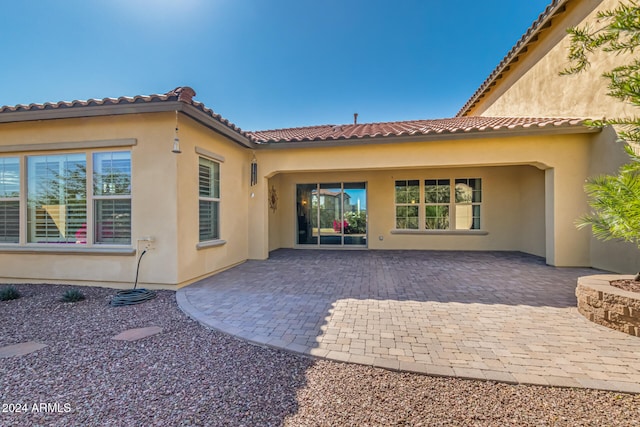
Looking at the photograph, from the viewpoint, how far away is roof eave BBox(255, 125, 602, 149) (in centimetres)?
687

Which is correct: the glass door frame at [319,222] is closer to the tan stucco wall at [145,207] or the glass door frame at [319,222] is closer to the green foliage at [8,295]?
the tan stucco wall at [145,207]

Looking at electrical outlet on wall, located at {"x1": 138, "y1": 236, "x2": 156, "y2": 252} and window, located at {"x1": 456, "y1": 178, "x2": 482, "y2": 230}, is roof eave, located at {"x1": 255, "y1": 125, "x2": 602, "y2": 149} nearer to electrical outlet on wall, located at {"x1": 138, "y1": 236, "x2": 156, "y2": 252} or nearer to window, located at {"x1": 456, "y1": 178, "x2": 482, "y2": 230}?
window, located at {"x1": 456, "y1": 178, "x2": 482, "y2": 230}

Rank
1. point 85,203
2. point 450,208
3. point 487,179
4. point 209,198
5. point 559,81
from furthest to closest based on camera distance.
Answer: point 450,208
point 487,179
point 559,81
point 209,198
point 85,203

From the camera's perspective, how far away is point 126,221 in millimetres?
5734

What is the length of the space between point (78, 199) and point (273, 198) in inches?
241

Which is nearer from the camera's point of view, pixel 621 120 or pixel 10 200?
pixel 621 120

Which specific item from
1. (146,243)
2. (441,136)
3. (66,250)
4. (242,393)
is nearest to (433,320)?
Answer: (242,393)

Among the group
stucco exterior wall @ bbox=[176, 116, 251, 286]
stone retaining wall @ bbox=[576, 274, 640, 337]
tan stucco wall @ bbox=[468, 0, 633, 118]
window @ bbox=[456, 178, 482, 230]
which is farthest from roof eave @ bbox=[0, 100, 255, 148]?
window @ bbox=[456, 178, 482, 230]

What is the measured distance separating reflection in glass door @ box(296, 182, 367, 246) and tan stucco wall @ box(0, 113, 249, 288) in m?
5.80

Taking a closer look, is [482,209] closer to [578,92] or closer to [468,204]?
[468,204]

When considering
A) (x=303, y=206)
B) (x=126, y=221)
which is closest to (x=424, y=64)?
(x=303, y=206)

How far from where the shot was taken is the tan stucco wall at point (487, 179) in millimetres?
7172

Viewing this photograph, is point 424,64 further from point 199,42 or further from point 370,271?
point 370,271

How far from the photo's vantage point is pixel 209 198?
673 centimetres
